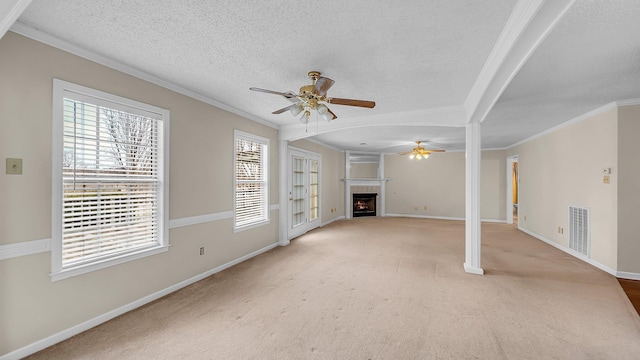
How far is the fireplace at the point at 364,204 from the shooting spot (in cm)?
909

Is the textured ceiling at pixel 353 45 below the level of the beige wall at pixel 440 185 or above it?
above

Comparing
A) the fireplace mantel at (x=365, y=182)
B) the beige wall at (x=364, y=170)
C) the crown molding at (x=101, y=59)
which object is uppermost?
the crown molding at (x=101, y=59)

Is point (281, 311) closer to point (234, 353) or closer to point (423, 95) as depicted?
point (234, 353)

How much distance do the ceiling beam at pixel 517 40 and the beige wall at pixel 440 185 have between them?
613 centimetres

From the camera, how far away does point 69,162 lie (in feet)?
7.24

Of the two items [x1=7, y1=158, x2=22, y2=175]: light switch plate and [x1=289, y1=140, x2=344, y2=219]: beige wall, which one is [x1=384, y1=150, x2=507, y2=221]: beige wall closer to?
[x1=289, y1=140, x2=344, y2=219]: beige wall

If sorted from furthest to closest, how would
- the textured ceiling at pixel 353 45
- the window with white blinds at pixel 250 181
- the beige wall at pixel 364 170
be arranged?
1. the beige wall at pixel 364 170
2. the window with white blinds at pixel 250 181
3. the textured ceiling at pixel 353 45

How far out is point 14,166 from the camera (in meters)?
1.91

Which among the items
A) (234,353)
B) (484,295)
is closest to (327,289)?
(234,353)

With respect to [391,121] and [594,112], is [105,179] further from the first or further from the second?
[594,112]

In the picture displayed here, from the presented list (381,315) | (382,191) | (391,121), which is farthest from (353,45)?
(382,191)

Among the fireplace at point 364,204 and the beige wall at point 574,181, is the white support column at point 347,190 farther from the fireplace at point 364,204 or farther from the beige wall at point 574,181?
the beige wall at point 574,181

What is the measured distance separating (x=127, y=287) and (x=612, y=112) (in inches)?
256

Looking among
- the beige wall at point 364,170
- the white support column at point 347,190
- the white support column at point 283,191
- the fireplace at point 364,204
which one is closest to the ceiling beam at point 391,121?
the white support column at point 283,191
